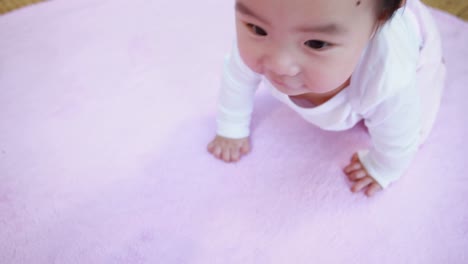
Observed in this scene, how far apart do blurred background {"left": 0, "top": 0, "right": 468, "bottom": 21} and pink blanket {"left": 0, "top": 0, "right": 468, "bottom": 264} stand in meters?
0.07

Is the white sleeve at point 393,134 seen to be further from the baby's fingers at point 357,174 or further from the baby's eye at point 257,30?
the baby's eye at point 257,30

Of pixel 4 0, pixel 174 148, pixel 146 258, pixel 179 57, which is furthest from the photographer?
pixel 4 0

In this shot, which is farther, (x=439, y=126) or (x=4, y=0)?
(x=4, y=0)

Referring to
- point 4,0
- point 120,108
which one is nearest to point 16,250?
point 120,108

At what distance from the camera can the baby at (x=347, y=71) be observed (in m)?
0.38

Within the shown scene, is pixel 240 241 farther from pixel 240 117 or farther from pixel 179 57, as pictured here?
pixel 179 57

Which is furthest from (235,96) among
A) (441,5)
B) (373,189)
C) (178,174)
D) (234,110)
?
(441,5)

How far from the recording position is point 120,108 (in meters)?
0.76

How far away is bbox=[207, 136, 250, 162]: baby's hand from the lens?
0.69 m

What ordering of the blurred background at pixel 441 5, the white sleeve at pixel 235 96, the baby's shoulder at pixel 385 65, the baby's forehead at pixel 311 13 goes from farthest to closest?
the blurred background at pixel 441 5 → the white sleeve at pixel 235 96 → the baby's shoulder at pixel 385 65 → the baby's forehead at pixel 311 13

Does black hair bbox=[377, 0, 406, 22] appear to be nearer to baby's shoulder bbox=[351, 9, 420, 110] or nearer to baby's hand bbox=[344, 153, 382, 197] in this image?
baby's shoulder bbox=[351, 9, 420, 110]

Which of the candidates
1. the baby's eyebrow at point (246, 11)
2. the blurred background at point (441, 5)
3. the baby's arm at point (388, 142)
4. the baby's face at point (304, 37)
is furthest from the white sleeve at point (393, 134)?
the blurred background at point (441, 5)

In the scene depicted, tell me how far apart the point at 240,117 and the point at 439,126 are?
37cm

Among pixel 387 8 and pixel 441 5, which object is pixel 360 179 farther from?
pixel 441 5
